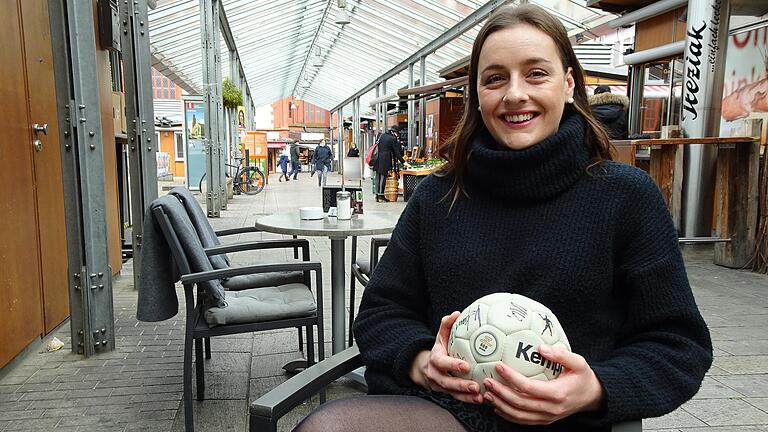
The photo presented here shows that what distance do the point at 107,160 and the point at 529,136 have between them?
472 centimetres

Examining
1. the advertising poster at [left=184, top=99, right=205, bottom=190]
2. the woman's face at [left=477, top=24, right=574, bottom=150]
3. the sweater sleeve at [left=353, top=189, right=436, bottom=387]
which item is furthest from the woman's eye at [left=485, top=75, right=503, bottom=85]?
the advertising poster at [left=184, top=99, right=205, bottom=190]

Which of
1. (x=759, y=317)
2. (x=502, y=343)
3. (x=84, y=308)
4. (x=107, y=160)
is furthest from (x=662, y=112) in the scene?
(x=502, y=343)

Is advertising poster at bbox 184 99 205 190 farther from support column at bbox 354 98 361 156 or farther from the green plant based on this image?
support column at bbox 354 98 361 156

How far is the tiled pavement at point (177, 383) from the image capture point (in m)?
2.66

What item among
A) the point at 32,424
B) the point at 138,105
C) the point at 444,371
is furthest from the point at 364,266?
the point at 138,105

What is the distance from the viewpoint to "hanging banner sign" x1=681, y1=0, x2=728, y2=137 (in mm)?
6141

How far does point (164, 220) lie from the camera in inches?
93.6

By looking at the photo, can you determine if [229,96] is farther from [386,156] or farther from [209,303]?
[209,303]

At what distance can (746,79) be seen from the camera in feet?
25.1

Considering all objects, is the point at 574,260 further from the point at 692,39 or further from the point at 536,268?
the point at 692,39

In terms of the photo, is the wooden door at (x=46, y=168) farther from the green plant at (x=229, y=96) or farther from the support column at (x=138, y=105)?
the green plant at (x=229, y=96)

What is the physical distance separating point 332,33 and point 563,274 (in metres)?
21.5

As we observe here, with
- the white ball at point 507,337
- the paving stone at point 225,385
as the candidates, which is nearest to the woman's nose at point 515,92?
the white ball at point 507,337

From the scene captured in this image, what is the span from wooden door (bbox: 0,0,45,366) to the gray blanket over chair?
116 centimetres
